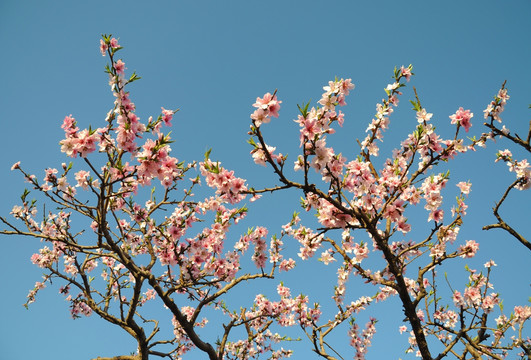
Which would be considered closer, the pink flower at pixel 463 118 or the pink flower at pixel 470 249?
the pink flower at pixel 463 118

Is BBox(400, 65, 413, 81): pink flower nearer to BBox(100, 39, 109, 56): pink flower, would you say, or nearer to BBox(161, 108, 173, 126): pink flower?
BBox(161, 108, 173, 126): pink flower

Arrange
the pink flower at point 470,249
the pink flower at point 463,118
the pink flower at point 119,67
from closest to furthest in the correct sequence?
1. the pink flower at point 463,118
2. the pink flower at point 119,67
3. the pink flower at point 470,249

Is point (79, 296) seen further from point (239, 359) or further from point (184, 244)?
point (239, 359)

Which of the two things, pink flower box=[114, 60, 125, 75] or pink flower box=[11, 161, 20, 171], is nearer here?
pink flower box=[114, 60, 125, 75]

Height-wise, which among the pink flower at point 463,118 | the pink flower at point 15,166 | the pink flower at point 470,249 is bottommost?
the pink flower at point 470,249

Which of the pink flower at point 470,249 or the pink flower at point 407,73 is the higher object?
the pink flower at point 407,73

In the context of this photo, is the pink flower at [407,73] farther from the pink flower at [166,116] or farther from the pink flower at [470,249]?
the pink flower at [166,116]

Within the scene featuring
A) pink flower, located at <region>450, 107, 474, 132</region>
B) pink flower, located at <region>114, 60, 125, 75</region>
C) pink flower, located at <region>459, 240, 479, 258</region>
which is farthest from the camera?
pink flower, located at <region>459, 240, 479, 258</region>

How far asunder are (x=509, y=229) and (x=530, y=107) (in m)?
2.18

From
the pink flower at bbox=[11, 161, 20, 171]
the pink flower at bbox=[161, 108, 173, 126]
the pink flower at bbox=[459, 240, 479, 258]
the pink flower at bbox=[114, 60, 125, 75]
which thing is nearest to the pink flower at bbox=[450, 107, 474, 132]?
the pink flower at bbox=[459, 240, 479, 258]

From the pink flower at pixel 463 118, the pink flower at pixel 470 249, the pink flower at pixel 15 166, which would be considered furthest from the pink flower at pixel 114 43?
the pink flower at pixel 470 249

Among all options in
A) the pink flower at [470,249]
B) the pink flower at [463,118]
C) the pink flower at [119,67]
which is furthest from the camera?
the pink flower at [470,249]

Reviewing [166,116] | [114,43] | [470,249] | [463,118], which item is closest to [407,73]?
[463,118]

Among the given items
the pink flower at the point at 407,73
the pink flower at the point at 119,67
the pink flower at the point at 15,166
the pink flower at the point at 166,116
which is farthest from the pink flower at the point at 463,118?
the pink flower at the point at 15,166
